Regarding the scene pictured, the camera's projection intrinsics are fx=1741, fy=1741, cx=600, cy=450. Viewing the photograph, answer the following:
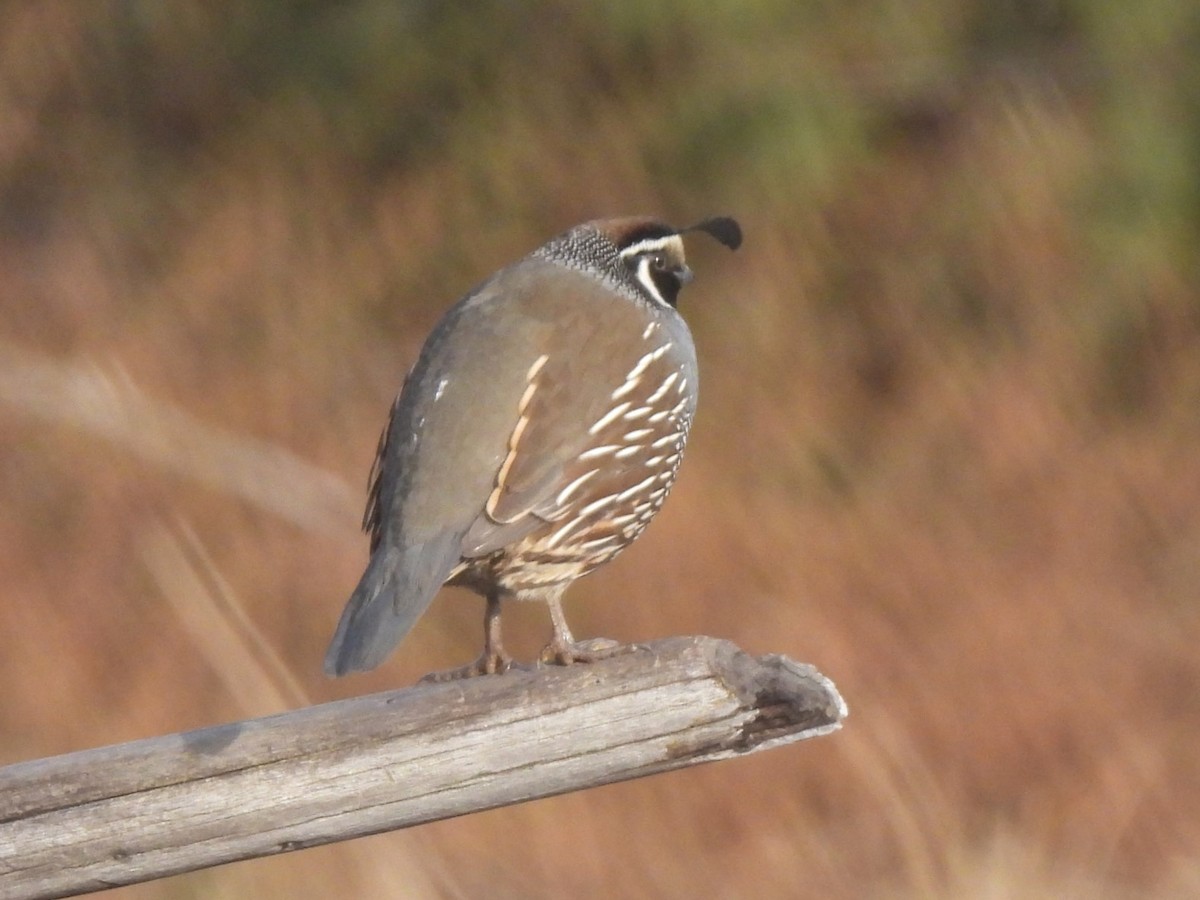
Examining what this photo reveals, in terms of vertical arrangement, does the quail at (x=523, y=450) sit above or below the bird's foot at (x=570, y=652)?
above

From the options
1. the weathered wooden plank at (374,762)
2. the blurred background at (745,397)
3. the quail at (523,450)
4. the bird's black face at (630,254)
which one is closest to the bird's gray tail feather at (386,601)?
the quail at (523,450)

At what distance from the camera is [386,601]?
3070 millimetres

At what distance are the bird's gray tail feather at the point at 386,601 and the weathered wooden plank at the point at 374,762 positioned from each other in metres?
0.29

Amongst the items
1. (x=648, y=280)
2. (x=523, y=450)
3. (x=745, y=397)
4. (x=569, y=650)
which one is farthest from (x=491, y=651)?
(x=745, y=397)

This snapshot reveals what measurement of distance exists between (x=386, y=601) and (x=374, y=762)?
573mm

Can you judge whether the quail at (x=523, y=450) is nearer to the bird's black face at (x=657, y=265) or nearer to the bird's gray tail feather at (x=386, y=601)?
the bird's gray tail feather at (x=386, y=601)

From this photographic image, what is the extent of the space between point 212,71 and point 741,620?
4406 millimetres

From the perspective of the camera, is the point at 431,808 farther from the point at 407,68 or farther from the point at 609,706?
the point at 407,68

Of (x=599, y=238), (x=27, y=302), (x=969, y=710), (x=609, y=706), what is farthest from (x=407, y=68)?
(x=609, y=706)

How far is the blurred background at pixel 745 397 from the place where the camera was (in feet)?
24.7

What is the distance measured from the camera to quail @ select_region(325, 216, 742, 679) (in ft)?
10.6

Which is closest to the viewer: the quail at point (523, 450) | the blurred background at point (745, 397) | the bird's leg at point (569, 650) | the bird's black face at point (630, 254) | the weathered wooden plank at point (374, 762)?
the weathered wooden plank at point (374, 762)

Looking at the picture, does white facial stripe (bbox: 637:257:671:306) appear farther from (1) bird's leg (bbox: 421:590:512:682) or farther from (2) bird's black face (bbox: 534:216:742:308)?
(1) bird's leg (bbox: 421:590:512:682)

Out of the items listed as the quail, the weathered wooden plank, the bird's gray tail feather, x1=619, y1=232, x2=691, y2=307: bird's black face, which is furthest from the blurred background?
the weathered wooden plank
